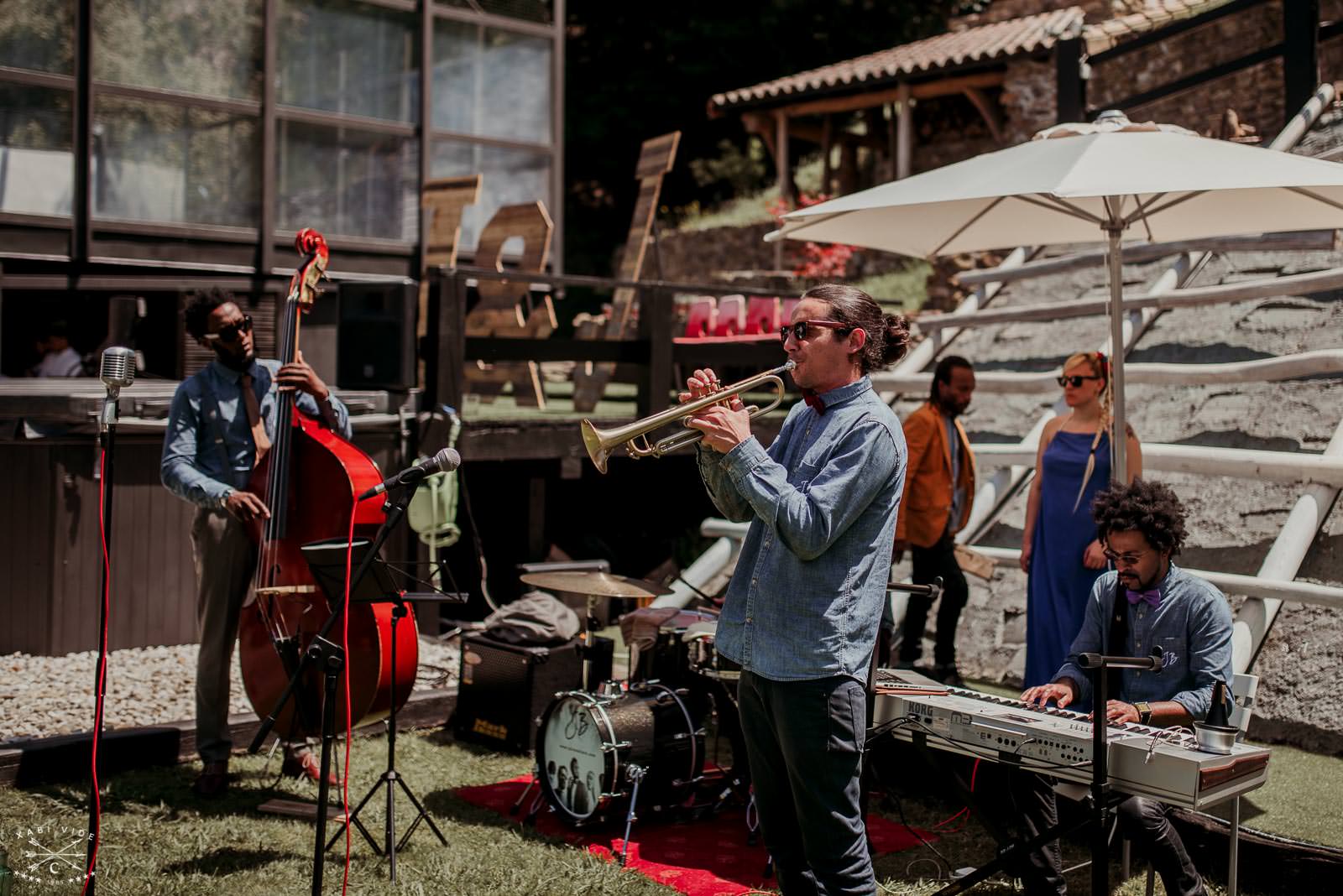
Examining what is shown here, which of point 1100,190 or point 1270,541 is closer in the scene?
point 1100,190

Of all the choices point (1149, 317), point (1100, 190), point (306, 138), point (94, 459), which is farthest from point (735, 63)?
point (1100, 190)

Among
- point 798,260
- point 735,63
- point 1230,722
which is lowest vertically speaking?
point 1230,722

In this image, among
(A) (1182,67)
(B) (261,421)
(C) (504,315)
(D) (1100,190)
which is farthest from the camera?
(A) (1182,67)

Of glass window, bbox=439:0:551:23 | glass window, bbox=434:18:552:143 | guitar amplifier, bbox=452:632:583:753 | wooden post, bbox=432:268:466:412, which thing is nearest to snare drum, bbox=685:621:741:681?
guitar amplifier, bbox=452:632:583:753

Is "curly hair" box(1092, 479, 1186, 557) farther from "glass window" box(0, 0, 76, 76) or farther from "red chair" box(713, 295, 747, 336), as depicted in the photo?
"glass window" box(0, 0, 76, 76)

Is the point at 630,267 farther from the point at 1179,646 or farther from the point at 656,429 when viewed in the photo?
the point at 656,429

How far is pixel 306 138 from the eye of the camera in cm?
1195

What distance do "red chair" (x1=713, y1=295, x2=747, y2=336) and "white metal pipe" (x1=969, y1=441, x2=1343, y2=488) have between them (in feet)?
21.1

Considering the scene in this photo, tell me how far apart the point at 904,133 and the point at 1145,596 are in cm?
1527

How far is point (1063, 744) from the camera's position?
11.2 feet

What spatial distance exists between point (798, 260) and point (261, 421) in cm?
1450

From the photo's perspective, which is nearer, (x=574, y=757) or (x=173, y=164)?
(x=574, y=757)


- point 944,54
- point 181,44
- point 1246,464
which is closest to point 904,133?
point 944,54

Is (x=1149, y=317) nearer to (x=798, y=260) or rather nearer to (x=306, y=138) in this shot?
(x=306, y=138)
